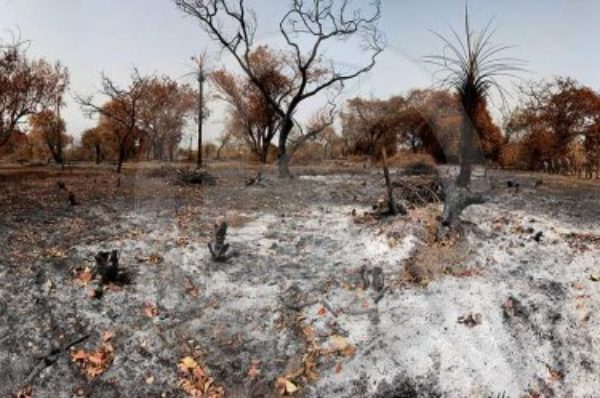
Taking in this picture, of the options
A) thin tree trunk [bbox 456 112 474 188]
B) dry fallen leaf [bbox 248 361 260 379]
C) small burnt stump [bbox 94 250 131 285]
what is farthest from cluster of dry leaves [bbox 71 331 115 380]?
thin tree trunk [bbox 456 112 474 188]

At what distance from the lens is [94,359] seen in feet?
27.8

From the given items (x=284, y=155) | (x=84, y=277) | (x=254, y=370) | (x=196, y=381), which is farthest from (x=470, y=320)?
(x=284, y=155)

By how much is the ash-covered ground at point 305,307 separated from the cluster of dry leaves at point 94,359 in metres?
0.03

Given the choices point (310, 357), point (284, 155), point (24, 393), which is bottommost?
point (24, 393)

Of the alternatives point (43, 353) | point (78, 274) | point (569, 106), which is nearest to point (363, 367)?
point (43, 353)

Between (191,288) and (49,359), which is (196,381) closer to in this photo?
(49,359)

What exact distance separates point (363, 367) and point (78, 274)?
19.1ft

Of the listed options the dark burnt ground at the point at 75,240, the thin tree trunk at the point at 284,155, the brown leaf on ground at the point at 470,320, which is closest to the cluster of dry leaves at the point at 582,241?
the brown leaf on ground at the point at 470,320

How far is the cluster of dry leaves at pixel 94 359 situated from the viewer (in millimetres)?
8312

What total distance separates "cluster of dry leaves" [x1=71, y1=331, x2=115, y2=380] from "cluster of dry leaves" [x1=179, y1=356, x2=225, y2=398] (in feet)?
3.81

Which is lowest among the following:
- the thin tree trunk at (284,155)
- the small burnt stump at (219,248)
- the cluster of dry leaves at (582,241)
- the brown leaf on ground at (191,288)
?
the brown leaf on ground at (191,288)

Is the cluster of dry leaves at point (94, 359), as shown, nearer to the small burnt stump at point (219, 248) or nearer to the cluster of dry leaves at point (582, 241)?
the small burnt stump at point (219, 248)

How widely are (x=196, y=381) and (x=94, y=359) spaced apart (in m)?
1.67

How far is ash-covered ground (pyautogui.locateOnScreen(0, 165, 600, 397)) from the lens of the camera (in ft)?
27.5
